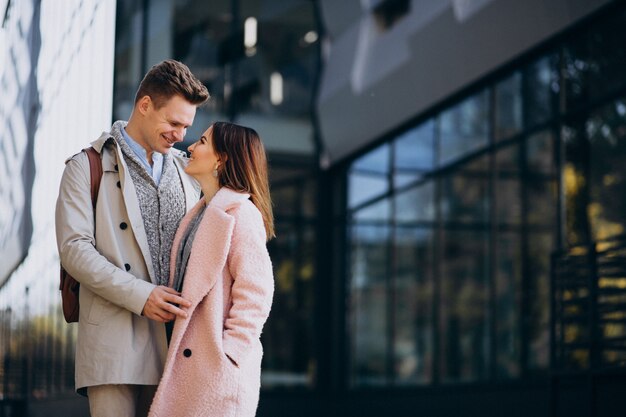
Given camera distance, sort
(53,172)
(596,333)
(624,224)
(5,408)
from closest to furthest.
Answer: (53,172) < (5,408) < (596,333) < (624,224)

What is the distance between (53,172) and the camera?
7.34 metres

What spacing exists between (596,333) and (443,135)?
5.29m

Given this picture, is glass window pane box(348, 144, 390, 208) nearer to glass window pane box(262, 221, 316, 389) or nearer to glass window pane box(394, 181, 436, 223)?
glass window pane box(394, 181, 436, 223)

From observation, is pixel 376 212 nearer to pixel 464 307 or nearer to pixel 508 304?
pixel 464 307

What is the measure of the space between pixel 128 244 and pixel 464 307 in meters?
10.5

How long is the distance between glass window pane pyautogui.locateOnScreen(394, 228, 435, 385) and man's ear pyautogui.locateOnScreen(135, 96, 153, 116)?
11.1 m

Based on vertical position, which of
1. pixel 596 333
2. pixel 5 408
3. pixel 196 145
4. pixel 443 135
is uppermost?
pixel 443 135

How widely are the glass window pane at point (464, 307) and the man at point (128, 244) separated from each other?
996cm

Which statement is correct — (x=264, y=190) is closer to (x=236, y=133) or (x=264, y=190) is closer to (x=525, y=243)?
(x=236, y=133)

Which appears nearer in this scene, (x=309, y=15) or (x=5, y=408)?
(x=5, y=408)

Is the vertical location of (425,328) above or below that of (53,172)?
below

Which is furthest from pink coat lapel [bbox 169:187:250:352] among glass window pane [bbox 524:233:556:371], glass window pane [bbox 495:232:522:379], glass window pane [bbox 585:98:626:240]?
glass window pane [bbox 495:232:522:379]

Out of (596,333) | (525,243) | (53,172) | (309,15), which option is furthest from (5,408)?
(309,15)

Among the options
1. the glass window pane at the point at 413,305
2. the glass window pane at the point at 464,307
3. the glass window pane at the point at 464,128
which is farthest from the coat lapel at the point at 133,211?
the glass window pane at the point at 413,305
